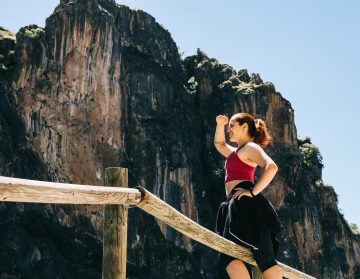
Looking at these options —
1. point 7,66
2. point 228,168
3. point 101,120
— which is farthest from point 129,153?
point 228,168

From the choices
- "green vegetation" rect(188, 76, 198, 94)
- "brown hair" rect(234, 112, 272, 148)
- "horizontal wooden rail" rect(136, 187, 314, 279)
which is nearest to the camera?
"horizontal wooden rail" rect(136, 187, 314, 279)

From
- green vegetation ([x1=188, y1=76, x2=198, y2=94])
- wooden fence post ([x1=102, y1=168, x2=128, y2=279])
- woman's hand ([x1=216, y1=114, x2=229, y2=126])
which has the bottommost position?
wooden fence post ([x1=102, y1=168, x2=128, y2=279])

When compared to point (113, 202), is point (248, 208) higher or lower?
higher

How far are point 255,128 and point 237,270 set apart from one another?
3.70ft

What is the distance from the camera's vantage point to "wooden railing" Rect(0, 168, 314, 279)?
98.0 inches

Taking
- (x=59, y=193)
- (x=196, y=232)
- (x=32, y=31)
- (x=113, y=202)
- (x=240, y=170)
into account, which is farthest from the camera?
(x=32, y=31)

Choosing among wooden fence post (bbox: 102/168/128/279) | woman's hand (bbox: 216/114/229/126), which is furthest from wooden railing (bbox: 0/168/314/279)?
woman's hand (bbox: 216/114/229/126)

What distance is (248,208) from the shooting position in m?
4.07

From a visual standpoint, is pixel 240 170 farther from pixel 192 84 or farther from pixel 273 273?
pixel 192 84

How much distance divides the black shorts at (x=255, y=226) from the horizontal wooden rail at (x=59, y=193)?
104 centimetres

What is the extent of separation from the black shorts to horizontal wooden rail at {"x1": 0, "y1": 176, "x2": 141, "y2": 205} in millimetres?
1044

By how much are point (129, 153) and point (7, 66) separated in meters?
11.4

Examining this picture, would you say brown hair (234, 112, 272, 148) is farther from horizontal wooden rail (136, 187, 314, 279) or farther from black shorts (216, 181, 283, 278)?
horizontal wooden rail (136, 187, 314, 279)

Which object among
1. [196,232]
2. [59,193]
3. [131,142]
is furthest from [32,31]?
[59,193]
